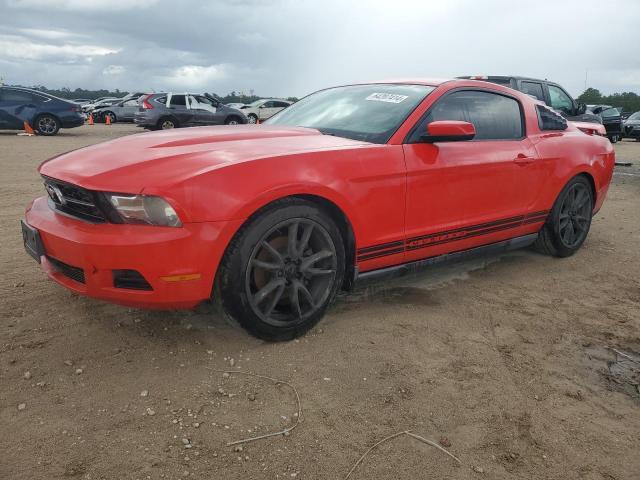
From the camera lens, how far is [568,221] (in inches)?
183

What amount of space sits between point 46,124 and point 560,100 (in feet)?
46.5

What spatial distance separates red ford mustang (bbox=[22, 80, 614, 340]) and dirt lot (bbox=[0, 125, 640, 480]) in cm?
32

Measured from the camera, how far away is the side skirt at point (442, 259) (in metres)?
3.19

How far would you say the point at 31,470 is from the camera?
1.90 metres

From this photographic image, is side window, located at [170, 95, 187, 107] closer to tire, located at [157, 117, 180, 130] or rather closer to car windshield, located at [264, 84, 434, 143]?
tire, located at [157, 117, 180, 130]

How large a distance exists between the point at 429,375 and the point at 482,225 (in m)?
1.49

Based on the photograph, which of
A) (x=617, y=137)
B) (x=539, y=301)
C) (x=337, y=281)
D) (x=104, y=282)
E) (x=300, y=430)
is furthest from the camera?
(x=617, y=137)

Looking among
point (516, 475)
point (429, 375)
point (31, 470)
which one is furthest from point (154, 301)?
point (516, 475)

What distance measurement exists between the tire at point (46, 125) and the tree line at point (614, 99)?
5001cm

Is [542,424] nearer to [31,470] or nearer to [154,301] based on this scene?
[154,301]

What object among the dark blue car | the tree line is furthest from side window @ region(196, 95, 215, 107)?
the tree line

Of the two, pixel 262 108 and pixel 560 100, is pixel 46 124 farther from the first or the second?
pixel 560 100

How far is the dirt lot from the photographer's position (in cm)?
201

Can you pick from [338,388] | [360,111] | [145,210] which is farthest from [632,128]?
[145,210]
